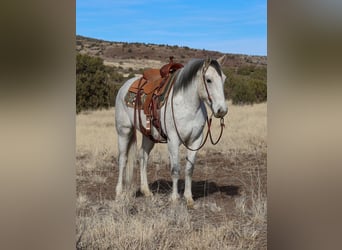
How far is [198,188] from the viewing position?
2.19m

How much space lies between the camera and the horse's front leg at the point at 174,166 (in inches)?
84.6

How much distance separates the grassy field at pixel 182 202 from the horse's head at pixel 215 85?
8 centimetres

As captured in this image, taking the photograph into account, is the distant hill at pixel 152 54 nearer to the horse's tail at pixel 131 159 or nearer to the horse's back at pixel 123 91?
the horse's back at pixel 123 91

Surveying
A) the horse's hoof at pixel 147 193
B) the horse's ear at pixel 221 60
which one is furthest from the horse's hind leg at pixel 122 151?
the horse's ear at pixel 221 60

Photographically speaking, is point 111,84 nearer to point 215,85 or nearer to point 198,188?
point 215,85

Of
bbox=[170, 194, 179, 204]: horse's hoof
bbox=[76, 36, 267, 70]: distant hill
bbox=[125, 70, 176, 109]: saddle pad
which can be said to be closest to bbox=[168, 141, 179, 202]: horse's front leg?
bbox=[170, 194, 179, 204]: horse's hoof

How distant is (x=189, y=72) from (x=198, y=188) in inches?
24.1

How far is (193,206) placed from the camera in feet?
7.10

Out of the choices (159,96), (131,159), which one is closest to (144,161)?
(131,159)

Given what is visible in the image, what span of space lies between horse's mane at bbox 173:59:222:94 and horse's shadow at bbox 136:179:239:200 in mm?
487
